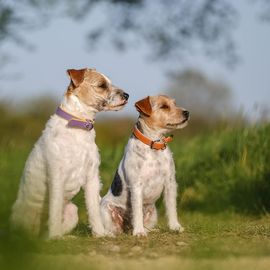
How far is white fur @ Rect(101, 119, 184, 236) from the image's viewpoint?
21.7ft

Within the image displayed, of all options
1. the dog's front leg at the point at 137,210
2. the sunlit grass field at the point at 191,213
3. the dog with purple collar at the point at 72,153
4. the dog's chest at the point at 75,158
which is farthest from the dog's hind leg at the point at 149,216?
the dog's chest at the point at 75,158

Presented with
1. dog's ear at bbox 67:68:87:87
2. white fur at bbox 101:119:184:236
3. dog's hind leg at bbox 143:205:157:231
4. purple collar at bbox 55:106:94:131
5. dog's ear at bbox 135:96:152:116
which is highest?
dog's ear at bbox 67:68:87:87

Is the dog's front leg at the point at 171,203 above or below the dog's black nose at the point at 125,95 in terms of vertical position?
below

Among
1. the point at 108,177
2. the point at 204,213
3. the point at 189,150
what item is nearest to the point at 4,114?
the point at 108,177

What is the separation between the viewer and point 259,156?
38.8ft

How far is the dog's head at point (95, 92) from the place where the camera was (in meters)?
6.50

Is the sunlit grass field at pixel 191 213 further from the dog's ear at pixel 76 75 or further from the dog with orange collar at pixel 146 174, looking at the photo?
the dog's ear at pixel 76 75

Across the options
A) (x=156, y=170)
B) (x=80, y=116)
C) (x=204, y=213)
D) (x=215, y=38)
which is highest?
(x=215, y=38)

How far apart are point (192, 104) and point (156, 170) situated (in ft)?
48.9

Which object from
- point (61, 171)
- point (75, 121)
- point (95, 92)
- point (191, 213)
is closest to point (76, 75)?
point (95, 92)

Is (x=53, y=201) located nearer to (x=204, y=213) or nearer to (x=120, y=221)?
(x=120, y=221)

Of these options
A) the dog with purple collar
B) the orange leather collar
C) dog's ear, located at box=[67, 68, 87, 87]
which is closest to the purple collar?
the dog with purple collar

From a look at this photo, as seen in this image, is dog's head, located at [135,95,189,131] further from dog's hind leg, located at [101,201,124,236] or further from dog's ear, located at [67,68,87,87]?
dog's hind leg, located at [101,201,124,236]

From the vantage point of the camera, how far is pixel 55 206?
6.31m
